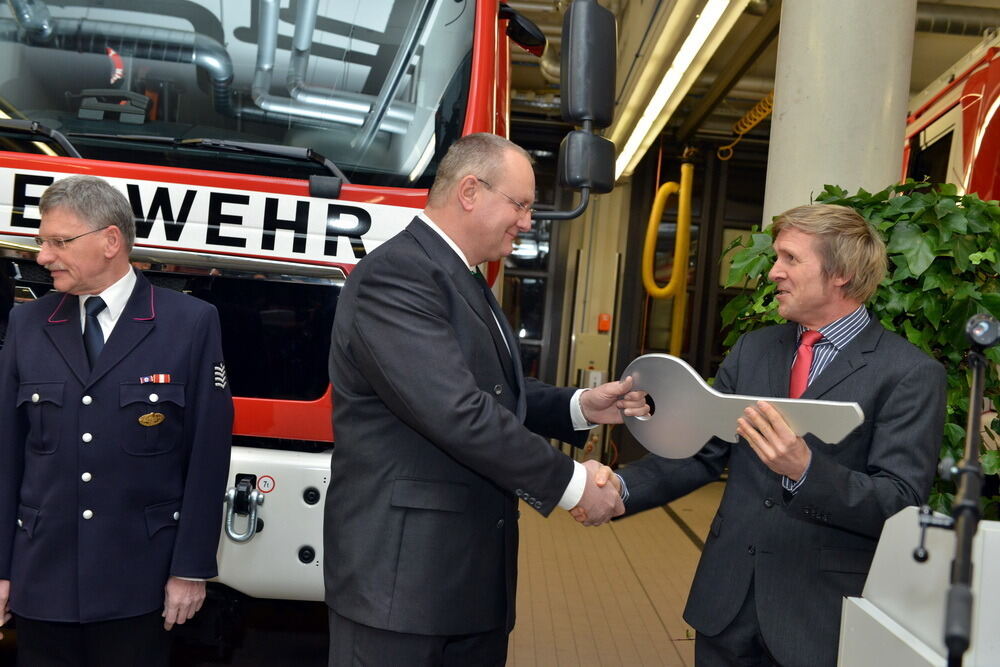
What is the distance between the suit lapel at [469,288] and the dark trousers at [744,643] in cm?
69

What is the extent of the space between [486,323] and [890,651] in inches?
41.2

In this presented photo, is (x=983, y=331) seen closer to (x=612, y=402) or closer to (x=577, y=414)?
(x=612, y=402)

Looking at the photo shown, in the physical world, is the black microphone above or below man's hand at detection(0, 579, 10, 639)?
above

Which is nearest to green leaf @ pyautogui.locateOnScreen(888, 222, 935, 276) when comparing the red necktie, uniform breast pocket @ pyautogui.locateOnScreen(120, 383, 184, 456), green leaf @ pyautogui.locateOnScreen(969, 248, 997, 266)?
green leaf @ pyautogui.locateOnScreen(969, 248, 997, 266)

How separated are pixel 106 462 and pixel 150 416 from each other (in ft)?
0.45

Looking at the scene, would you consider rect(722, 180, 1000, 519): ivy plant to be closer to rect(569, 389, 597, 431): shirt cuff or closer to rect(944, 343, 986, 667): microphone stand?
rect(569, 389, 597, 431): shirt cuff

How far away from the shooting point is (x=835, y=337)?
2080mm

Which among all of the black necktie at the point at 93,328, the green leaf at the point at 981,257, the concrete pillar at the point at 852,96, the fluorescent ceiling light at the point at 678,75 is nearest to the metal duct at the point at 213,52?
the black necktie at the point at 93,328

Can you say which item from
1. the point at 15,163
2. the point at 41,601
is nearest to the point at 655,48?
the point at 15,163

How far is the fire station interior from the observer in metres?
2.64

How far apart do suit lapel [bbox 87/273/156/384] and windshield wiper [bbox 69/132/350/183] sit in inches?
23.9

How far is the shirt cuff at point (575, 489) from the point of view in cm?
203

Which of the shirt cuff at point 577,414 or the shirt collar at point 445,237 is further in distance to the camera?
the shirt cuff at point 577,414

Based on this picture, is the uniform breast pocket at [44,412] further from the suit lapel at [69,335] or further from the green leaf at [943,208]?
the green leaf at [943,208]
